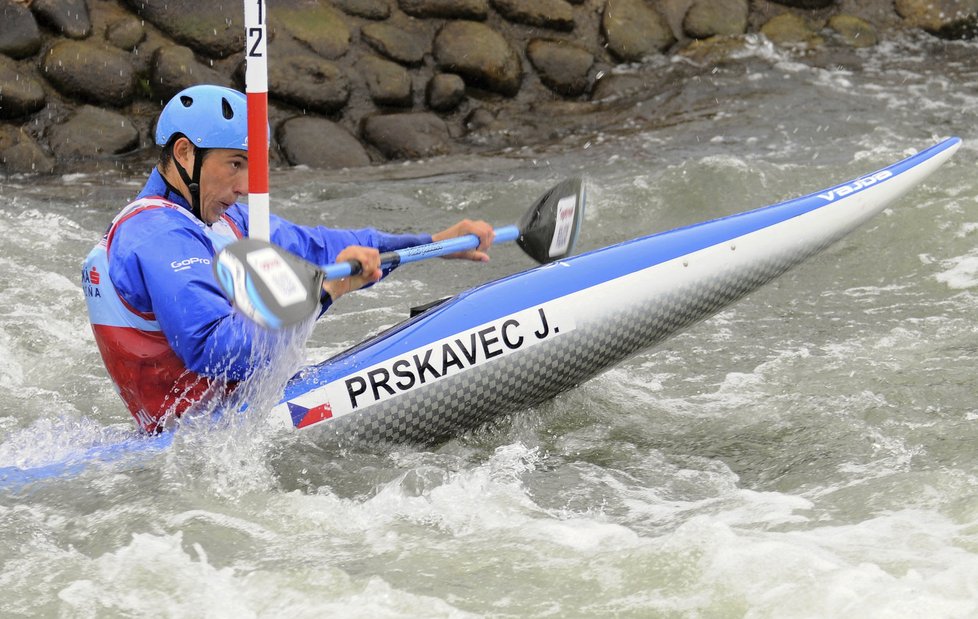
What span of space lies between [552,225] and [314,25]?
466 centimetres

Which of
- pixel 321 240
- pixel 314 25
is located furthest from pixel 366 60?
pixel 321 240

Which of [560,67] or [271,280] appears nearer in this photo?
[271,280]

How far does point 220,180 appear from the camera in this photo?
3.68 m

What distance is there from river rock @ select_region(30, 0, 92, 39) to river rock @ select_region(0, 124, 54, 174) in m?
0.82

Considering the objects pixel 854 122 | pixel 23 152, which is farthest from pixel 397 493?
pixel 854 122

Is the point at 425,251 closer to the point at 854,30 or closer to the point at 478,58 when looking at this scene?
the point at 478,58

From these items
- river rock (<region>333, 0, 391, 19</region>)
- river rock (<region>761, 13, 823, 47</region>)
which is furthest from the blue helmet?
river rock (<region>761, 13, 823, 47</region>)

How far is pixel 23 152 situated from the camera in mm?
7750

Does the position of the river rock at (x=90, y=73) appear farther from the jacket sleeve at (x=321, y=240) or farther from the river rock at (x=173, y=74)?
the jacket sleeve at (x=321, y=240)

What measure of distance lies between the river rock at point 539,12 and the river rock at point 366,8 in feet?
Answer: 2.83

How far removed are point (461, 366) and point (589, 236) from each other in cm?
314

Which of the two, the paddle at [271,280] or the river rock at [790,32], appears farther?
the river rock at [790,32]

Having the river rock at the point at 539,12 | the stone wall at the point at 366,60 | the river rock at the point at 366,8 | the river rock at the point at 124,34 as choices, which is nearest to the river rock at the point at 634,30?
the stone wall at the point at 366,60

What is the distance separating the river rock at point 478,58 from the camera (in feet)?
29.1
